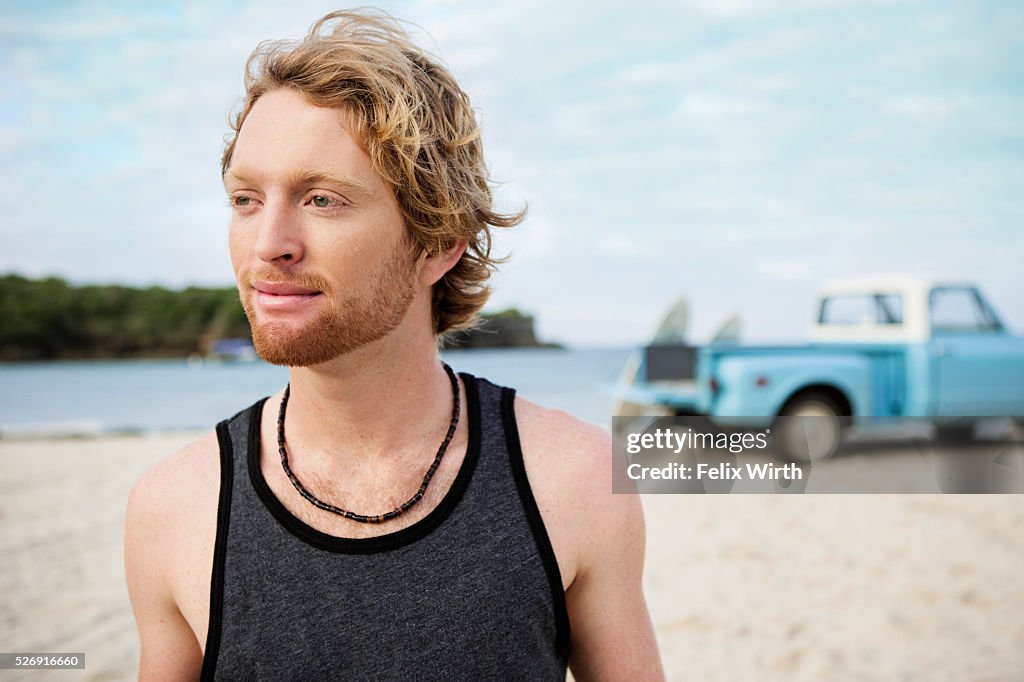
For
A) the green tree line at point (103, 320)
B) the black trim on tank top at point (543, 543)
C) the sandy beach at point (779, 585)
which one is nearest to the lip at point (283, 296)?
the black trim on tank top at point (543, 543)

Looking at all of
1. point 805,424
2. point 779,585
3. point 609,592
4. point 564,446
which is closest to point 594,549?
point 609,592

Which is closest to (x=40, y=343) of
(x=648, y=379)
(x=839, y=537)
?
(x=648, y=379)

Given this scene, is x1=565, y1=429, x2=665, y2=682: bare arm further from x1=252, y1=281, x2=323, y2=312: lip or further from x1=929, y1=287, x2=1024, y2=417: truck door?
x1=929, y1=287, x2=1024, y2=417: truck door

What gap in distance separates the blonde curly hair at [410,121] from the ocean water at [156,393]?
7149 millimetres

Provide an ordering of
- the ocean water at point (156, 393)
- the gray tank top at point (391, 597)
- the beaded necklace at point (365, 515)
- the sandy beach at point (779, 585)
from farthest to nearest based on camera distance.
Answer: the ocean water at point (156, 393) < the sandy beach at point (779, 585) < the beaded necklace at point (365, 515) < the gray tank top at point (391, 597)

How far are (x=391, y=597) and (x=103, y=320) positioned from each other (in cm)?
5283

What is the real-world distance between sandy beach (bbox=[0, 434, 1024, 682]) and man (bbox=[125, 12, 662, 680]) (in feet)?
9.03

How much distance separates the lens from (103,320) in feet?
154

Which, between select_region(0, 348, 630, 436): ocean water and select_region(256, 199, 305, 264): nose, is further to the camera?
select_region(0, 348, 630, 436): ocean water

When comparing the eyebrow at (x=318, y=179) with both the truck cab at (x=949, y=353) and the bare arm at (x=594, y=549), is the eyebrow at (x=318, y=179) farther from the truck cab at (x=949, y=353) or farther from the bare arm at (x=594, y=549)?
the truck cab at (x=949, y=353)

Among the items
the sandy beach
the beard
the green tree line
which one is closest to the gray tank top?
the beard

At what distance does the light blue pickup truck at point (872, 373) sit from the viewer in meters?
8.03

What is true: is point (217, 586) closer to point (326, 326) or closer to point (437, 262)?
point (326, 326)

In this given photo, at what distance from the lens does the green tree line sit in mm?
46469
